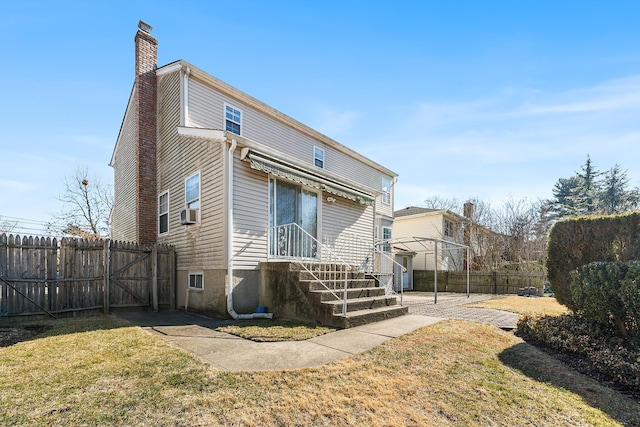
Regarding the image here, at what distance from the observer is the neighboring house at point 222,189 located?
7770 millimetres

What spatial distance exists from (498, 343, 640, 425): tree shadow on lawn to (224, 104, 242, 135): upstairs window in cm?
1039

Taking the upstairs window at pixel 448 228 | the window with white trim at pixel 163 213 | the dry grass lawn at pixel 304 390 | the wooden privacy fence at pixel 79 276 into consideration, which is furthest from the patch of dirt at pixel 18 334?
the upstairs window at pixel 448 228

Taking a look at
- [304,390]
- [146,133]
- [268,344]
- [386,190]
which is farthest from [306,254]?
[386,190]

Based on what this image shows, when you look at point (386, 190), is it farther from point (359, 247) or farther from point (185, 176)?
point (185, 176)

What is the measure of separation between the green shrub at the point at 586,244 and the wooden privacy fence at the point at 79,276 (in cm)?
1051

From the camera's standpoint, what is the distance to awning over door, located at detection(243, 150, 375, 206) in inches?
306

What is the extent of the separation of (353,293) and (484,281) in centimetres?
1428

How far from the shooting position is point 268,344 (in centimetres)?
505

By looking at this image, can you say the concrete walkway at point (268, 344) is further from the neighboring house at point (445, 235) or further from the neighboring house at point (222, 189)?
the neighboring house at point (445, 235)

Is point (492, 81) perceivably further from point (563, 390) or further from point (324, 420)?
A: point (324, 420)

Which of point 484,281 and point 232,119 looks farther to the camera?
point 484,281

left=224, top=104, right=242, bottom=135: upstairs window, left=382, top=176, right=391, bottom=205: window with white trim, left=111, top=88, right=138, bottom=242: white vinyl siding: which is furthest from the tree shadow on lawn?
left=382, top=176, right=391, bottom=205: window with white trim

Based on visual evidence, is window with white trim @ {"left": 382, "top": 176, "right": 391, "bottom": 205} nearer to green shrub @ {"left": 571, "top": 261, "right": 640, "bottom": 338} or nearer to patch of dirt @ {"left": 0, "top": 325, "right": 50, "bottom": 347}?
green shrub @ {"left": 571, "top": 261, "right": 640, "bottom": 338}

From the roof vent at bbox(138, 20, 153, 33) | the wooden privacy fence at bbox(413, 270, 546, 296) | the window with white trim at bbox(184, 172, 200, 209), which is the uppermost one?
the roof vent at bbox(138, 20, 153, 33)
